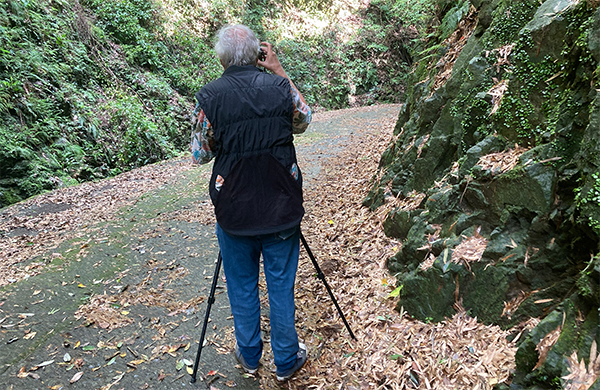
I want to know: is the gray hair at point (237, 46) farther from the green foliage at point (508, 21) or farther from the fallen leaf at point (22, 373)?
the fallen leaf at point (22, 373)

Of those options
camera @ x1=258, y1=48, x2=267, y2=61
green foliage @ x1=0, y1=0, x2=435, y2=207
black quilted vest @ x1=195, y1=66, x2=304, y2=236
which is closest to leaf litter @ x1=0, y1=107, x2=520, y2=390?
black quilted vest @ x1=195, y1=66, x2=304, y2=236

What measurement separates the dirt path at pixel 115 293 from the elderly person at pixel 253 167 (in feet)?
2.79

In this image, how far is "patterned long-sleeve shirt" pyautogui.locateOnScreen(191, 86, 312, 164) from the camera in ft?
7.50

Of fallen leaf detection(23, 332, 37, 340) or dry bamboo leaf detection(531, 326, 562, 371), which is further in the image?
fallen leaf detection(23, 332, 37, 340)

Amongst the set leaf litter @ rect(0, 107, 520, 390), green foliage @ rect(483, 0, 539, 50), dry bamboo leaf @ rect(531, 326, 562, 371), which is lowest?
leaf litter @ rect(0, 107, 520, 390)

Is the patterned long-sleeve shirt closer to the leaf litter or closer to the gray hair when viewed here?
the gray hair

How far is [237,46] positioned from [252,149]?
0.69m

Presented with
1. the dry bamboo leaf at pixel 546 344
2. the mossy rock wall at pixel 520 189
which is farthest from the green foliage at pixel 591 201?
the dry bamboo leaf at pixel 546 344

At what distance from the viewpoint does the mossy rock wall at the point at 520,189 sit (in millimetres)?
1776

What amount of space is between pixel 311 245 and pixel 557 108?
2.97m

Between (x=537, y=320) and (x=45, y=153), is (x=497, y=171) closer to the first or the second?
(x=537, y=320)

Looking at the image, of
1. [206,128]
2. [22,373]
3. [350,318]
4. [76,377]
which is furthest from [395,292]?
[22,373]

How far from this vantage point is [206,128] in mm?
2295

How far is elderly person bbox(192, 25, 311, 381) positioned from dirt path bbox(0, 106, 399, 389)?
851 mm
